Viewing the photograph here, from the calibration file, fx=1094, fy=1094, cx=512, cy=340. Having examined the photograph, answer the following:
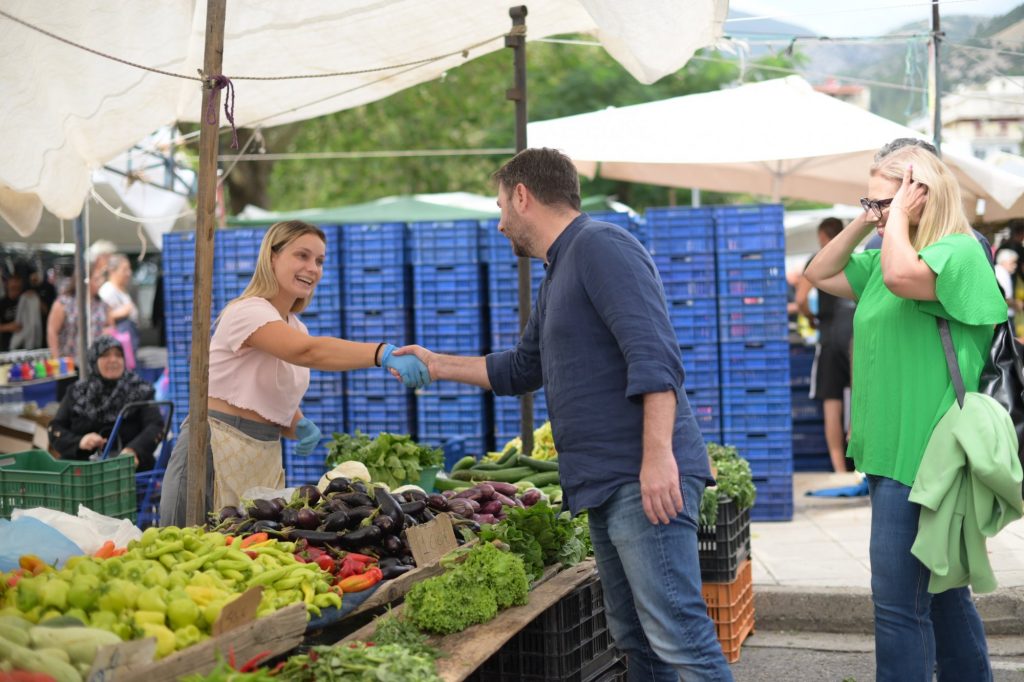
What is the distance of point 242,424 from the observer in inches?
197

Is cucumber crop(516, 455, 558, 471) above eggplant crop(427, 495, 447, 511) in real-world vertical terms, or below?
below

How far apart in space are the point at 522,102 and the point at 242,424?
9.20 ft

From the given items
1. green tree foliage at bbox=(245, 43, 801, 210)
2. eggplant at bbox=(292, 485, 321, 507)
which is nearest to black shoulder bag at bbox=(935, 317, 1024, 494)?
eggplant at bbox=(292, 485, 321, 507)

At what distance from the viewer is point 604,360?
11.1 feet

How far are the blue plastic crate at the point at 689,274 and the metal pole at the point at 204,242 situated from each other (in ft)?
17.5

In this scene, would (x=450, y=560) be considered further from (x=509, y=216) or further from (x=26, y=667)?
(x=26, y=667)

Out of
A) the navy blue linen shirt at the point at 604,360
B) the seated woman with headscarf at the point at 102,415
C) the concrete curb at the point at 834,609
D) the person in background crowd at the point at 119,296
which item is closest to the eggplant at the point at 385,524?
the navy blue linen shirt at the point at 604,360

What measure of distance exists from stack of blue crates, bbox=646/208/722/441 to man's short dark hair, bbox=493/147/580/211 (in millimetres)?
5460

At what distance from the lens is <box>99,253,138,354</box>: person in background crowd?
39.1ft

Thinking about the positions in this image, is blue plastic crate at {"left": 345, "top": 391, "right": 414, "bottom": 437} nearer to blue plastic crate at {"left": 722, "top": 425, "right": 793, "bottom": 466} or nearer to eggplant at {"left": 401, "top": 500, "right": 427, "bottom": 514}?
blue plastic crate at {"left": 722, "top": 425, "right": 793, "bottom": 466}

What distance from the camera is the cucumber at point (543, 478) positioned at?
6168mm

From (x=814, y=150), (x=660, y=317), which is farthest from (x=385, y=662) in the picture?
(x=814, y=150)

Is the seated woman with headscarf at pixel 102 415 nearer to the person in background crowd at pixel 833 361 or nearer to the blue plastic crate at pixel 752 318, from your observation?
the blue plastic crate at pixel 752 318

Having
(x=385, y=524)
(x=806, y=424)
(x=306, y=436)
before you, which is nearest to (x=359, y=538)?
(x=385, y=524)
